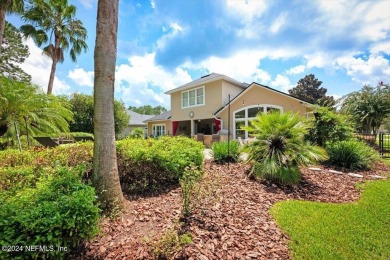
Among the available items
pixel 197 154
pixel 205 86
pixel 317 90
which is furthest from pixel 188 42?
Answer: pixel 317 90

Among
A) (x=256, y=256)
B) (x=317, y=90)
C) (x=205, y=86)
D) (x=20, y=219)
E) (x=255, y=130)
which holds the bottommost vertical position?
(x=256, y=256)

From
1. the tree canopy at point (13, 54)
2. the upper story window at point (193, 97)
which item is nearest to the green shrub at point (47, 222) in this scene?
the upper story window at point (193, 97)

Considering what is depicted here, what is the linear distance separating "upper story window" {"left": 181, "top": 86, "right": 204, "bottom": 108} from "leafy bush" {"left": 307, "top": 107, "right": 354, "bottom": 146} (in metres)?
12.0

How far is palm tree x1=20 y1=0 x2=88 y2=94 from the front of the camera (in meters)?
16.9

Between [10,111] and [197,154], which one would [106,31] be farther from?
[10,111]

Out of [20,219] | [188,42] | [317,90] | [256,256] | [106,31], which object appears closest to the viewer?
[20,219]

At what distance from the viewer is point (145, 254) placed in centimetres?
259

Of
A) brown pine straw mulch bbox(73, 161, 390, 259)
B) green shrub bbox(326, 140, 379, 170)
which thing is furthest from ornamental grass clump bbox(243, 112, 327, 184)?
green shrub bbox(326, 140, 379, 170)

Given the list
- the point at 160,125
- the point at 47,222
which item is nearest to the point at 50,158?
the point at 47,222

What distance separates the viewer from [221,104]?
1836cm

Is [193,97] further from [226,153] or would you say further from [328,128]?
[226,153]

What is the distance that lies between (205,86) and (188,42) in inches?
288

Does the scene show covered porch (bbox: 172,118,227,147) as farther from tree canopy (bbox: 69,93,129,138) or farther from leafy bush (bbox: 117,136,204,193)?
leafy bush (bbox: 117,136,204,193)

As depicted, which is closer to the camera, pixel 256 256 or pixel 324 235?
Result: pixel 256 256
